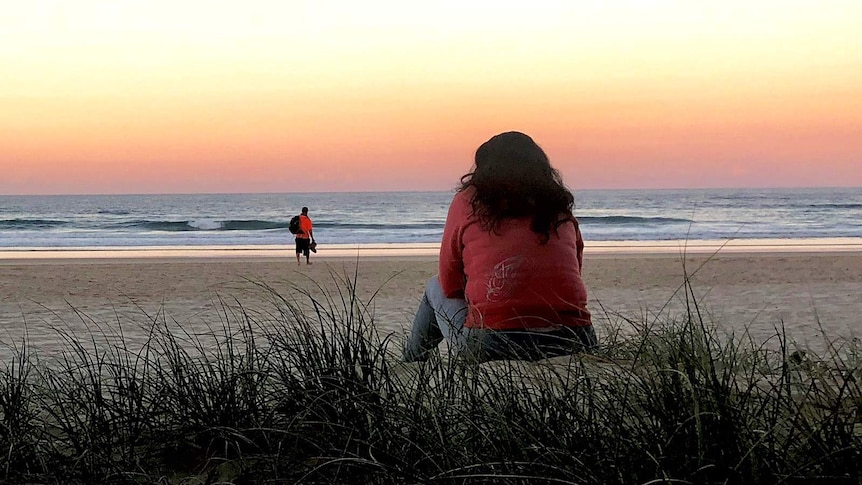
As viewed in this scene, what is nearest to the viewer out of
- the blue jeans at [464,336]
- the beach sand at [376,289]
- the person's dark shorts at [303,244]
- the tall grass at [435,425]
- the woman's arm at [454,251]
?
the tall grass at [435,425]

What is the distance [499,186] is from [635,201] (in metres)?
66.7

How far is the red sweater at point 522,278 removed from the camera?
4.00 meters

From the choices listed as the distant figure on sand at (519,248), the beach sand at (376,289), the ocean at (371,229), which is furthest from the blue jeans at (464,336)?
the ocean at (371,229)

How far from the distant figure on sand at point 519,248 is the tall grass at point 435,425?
2.37 ft

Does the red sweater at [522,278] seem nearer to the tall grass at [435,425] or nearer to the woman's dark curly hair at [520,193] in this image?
the woman's dark curly hair at [520,193]

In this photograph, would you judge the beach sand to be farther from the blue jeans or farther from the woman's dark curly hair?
the woman's dark curly hair

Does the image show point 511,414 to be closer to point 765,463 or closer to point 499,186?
point 765,463

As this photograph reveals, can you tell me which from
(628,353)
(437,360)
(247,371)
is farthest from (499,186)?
(247,371)

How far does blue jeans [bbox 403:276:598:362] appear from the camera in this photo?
3.66 meters

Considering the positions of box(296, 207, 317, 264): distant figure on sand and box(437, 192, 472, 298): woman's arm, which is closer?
box(437, 192, 472, 298): woman's arm

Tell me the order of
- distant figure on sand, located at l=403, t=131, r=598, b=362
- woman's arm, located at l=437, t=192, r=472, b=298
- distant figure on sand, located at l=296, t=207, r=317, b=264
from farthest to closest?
distant figure on sand, located at l=296, t=207, r=317, b=264 < woman's arm, located at l=437, t=192, r=472, b=298 < distant figure on sand, located at l=403, t=131, r=598, b=362

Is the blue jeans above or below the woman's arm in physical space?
below

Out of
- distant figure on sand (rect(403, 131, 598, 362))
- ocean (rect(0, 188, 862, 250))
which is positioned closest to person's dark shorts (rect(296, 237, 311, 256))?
ocean (rect(0, 188, 862, 250))

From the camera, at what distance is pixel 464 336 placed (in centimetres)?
385
